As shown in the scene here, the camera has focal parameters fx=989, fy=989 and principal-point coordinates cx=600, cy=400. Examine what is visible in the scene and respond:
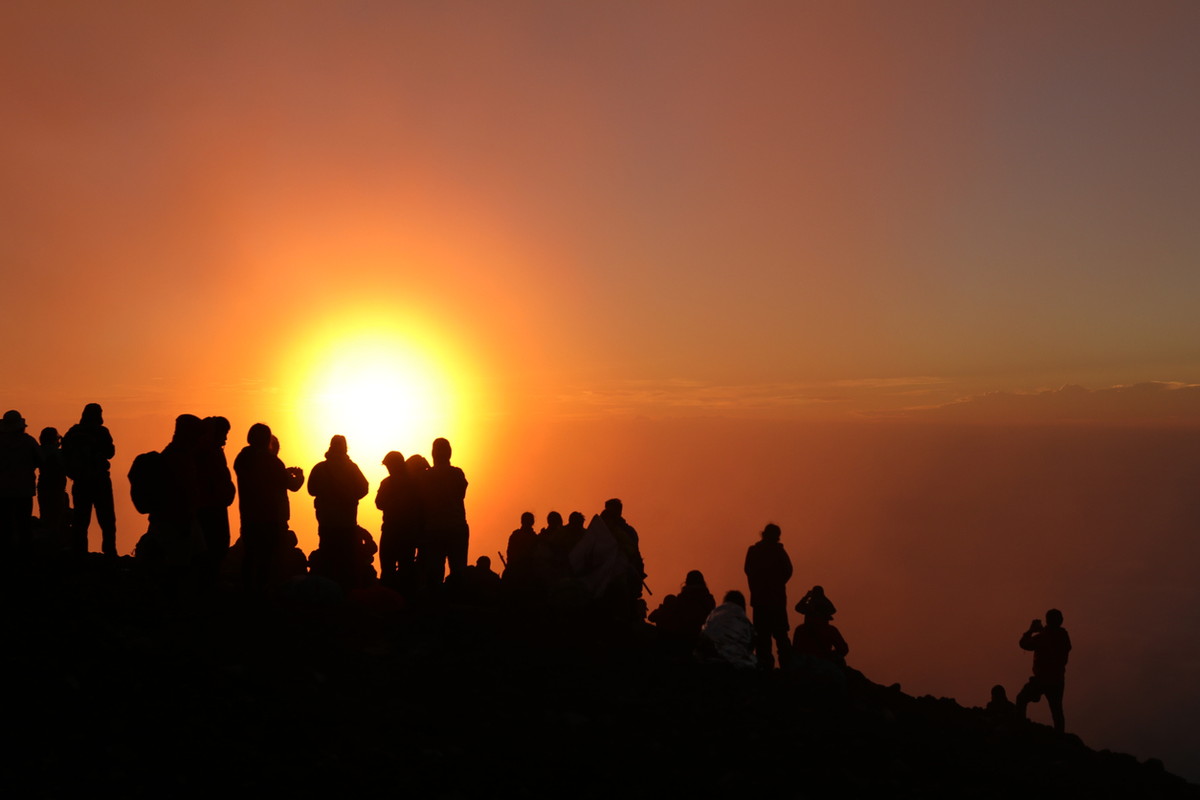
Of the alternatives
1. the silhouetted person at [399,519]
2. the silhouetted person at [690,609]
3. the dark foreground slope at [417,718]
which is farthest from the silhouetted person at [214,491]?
the silhouetted person at [690,609]

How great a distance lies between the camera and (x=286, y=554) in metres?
16.3

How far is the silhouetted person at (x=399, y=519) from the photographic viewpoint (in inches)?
591

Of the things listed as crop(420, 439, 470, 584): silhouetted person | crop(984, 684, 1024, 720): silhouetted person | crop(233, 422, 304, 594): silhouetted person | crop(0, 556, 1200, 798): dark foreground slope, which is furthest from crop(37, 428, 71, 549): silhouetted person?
crop(984, 684, 1024, 720): silhouetted person

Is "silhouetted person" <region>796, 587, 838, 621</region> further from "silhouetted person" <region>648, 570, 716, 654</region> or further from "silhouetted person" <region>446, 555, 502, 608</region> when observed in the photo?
"silhouetted person" <region>446, 555, 502, 608</region>

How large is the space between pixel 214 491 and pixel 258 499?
0.76 metres

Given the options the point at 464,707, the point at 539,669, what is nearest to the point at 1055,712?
the point at 539,669

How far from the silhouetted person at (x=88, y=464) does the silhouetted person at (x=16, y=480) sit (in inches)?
22.1

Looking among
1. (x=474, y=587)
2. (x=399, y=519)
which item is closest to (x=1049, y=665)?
(x=474, y=587)

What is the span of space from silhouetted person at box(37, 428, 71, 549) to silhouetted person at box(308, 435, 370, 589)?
4856mm

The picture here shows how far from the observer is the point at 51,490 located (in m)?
16.2

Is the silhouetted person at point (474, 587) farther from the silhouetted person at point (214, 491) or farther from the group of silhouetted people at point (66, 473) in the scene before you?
the group of silhouetted people at point (66, 473)

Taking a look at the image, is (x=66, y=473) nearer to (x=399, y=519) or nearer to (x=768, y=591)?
(x=399, y=519)

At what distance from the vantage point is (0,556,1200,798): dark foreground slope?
26.7 feet

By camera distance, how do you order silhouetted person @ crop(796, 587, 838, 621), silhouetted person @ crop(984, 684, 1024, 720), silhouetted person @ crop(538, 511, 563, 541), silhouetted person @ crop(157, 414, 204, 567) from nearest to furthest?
1. silhouetted person @ crop(157, 414, 204, 567)
2. silhouetted person @ crop(796, 587, 838, 621)
3. silhouetted person @ crop(538, 511, 563, 541)
4. silhouetted person @ crop(984, 684, 1024, 720)
